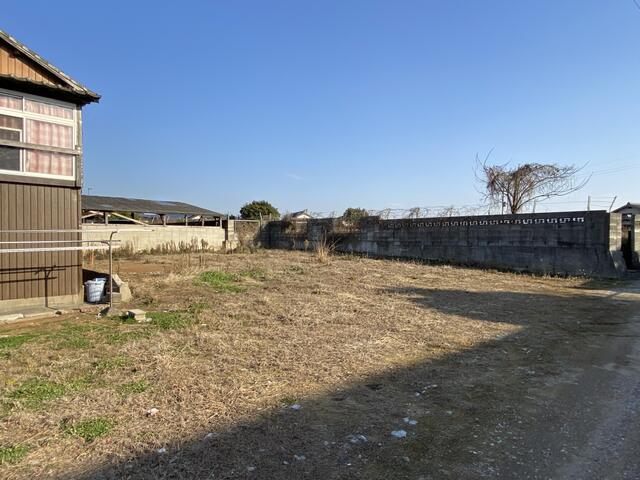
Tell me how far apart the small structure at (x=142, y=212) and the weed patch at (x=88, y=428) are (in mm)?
20039

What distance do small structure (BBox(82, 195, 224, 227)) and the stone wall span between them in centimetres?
846

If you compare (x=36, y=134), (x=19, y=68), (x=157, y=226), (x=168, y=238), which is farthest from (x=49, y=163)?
(x=157, y=226)

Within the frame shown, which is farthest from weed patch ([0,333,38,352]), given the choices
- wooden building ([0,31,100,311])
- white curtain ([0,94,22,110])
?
white curtain ([0,94,22,110])

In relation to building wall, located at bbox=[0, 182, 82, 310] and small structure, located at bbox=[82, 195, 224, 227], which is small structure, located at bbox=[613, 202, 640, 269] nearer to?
building wall, located at bbox=[0, 182, 82, 310]

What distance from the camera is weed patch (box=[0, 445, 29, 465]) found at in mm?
2613

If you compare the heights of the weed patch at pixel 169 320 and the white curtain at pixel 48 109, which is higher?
the white curtain at pixel 48 109

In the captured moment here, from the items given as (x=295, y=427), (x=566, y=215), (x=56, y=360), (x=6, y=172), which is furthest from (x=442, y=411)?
(x=566, y=215)

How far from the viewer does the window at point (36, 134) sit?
697cm

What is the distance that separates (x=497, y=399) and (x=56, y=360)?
4.30m

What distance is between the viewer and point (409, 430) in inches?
126

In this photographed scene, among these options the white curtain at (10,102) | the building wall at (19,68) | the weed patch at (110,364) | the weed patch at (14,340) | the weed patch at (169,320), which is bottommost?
the weed patch at (110,364)

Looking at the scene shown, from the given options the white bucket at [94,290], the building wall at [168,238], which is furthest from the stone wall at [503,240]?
the white bucket at [94,290]

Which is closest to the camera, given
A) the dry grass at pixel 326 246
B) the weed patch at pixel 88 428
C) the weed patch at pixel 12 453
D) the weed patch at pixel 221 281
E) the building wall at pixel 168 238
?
the weed patch at pixel 12 453

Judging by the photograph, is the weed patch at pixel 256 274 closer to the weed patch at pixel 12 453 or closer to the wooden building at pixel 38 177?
the wooden building at pixel 38 177
